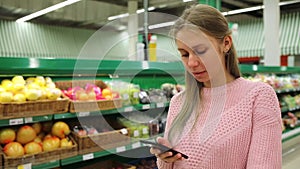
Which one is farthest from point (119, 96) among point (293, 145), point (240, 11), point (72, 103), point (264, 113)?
point (240, 11)

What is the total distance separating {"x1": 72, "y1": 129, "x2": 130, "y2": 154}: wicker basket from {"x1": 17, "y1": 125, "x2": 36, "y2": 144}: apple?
33cm

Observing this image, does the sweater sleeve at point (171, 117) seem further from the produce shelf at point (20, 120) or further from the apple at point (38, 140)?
the apple at point (38, 140)

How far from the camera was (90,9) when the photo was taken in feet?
33.2

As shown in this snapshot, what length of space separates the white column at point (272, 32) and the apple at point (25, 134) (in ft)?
17.5

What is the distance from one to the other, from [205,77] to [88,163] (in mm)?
2176

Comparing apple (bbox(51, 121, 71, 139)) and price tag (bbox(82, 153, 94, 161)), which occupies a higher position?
apple (bbox(51, 121, 71, 139))

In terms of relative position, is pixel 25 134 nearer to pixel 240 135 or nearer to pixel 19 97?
pixel 19 97

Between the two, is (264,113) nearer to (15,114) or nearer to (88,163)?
(15,114)

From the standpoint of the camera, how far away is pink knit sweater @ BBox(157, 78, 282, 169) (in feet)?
3.12

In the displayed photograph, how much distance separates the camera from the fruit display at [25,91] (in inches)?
77.1

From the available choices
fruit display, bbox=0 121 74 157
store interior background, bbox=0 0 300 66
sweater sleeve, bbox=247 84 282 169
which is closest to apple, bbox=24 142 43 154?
fruit display, bbox=0 121 74 157

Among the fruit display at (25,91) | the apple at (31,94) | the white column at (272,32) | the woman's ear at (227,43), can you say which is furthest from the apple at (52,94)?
the white column at (272,32)

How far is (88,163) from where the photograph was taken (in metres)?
2.89

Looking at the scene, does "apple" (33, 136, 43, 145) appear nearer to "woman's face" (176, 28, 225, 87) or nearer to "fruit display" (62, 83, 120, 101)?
"fruit display" (62, 83, 120, 101)
